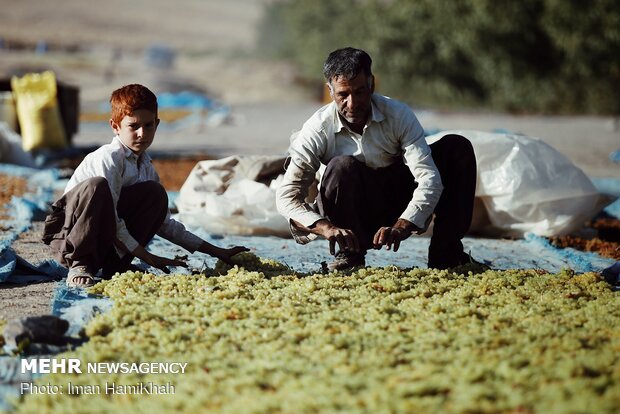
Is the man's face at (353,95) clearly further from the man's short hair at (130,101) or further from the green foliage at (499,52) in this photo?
the green foliage at (499,52)

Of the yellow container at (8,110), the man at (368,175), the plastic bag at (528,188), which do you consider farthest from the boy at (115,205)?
the yellow container at (8,110)

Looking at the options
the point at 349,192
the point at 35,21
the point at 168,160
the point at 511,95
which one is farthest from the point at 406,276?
the point at 35,21

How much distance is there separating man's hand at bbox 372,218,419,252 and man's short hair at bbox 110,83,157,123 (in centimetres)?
120

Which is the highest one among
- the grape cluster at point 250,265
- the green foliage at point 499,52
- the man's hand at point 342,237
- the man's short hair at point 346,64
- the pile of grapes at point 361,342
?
the green foliage at point 499,52

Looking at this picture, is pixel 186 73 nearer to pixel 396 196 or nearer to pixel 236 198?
pixel 236 198

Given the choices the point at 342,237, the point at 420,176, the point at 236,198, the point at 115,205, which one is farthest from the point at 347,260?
the point at 236,198

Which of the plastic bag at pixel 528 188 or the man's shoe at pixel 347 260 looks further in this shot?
the plastic bag at pixel 528 188

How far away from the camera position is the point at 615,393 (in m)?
2.33

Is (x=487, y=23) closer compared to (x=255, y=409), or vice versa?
(x=255, y=409)

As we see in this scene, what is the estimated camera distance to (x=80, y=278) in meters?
3.86

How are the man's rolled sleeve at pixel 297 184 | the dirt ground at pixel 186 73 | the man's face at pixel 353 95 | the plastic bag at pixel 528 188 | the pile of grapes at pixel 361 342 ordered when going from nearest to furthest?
the pile of grapes at pixel 361 342 < the man's face at pixel 353 95 < the man's rolled sleeve at pixel 297 184 < the plastic bag at pixel 528 188 < the dirt ground at pixel 186 73

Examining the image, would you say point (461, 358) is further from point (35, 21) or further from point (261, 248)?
point (35, 21)

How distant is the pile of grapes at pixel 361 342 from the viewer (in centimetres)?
238

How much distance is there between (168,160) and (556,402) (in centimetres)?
829
